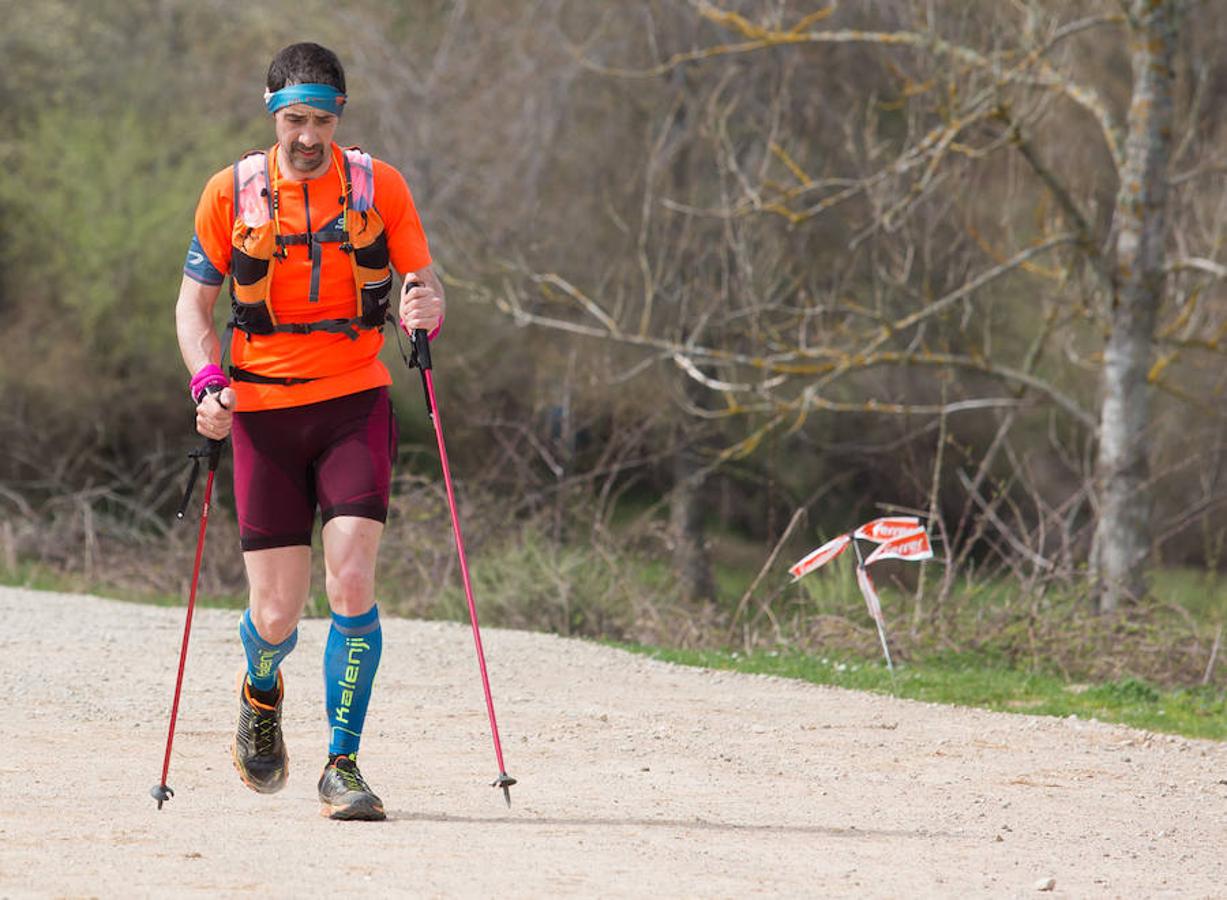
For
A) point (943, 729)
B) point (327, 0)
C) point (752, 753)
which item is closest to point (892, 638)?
point (943, 729)

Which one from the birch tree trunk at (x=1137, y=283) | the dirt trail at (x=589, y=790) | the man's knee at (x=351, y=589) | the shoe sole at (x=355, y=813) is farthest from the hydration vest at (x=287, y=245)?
→ the birch tree trunk at (x=1137, y=283)

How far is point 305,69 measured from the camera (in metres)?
5.80

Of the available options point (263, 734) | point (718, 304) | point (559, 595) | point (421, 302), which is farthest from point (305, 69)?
point (718, 304)

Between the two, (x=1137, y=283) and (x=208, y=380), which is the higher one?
(x=208, y=380)

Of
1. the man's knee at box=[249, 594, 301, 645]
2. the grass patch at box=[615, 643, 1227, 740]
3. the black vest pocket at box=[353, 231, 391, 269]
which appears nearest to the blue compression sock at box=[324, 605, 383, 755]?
the man's knee at box=[249, 594, 301, 645]

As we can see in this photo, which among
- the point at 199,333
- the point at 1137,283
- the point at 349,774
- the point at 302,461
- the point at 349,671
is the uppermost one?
the point at 199,333

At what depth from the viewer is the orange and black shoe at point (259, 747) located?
620 cm

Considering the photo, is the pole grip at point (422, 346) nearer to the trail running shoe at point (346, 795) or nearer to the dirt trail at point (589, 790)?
the trail running shoe at point (346, 795)

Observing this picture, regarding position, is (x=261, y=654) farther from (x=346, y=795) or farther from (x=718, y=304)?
(x=718, y=304)

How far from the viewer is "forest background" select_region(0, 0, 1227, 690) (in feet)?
46.8

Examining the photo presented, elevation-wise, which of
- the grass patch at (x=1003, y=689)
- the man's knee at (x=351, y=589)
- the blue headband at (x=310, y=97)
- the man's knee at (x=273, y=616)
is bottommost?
the grass patch at (x=1003, y=689)

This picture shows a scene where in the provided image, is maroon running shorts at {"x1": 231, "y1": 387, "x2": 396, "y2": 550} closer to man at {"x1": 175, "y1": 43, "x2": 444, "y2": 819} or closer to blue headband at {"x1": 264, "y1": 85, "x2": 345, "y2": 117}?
man at {"x1": 175, "y1": 43, "x2": 444, "y2": 819}

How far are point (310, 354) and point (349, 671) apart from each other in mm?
1014

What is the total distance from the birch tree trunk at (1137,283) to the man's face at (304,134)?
10.1 m
